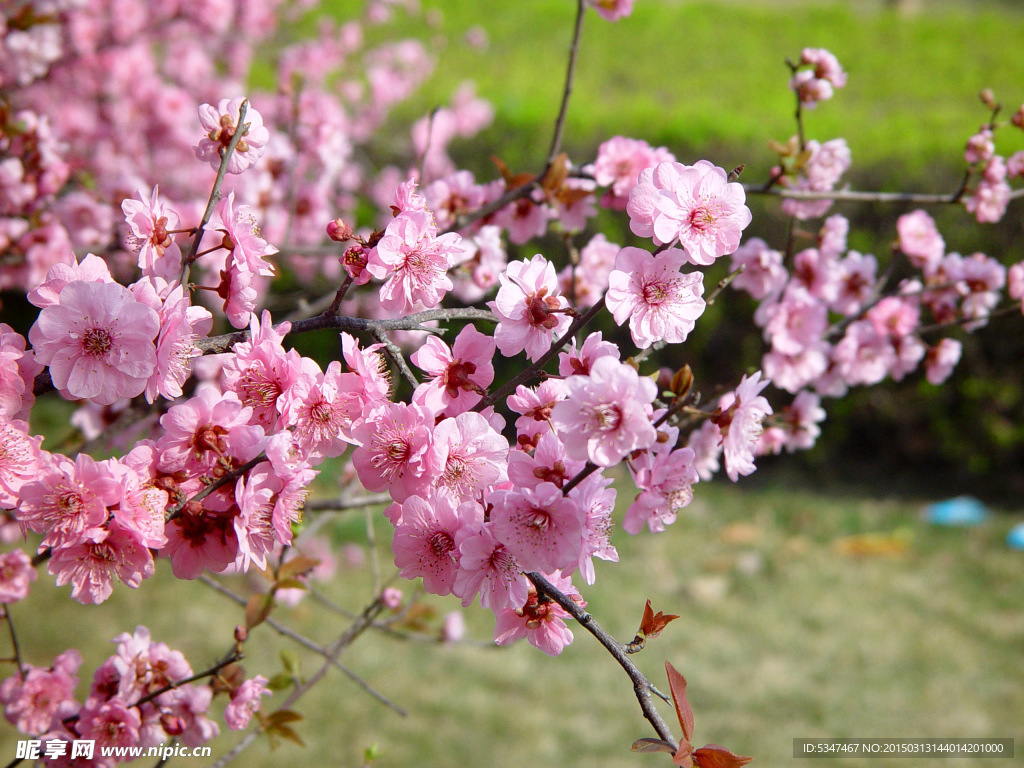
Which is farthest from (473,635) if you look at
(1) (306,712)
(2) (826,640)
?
(2) (826,640)

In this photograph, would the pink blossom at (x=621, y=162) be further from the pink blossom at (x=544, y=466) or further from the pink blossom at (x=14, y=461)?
the pink blossom at (x=14, y=461)

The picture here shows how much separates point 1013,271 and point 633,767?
2212mm

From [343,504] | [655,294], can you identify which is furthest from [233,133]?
[343,504]

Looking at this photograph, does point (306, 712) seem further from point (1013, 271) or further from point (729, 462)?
point (1013, 271)

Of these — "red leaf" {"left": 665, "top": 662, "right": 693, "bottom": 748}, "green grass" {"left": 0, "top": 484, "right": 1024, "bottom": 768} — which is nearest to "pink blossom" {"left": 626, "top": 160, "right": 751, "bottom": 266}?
"red leaf" {"left": 665, "top": 662, "right": 693, "bottom": 748}

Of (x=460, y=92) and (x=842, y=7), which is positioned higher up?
(x=842, y=7)

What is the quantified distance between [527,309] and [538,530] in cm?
32

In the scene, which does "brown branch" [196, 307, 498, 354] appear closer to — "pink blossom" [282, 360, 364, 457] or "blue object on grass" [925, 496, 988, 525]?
"pink blossom" [282, 360, 364, 457]

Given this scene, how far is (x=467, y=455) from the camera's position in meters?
1.04

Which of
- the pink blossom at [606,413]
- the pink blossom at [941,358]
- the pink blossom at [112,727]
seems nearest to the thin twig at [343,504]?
the pink blossom at [112,727]

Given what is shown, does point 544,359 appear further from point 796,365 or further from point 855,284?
point 855,284

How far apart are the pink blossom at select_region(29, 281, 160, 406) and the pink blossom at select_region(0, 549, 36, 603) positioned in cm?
66

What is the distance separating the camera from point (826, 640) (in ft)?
12.4

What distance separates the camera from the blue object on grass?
4.70m
